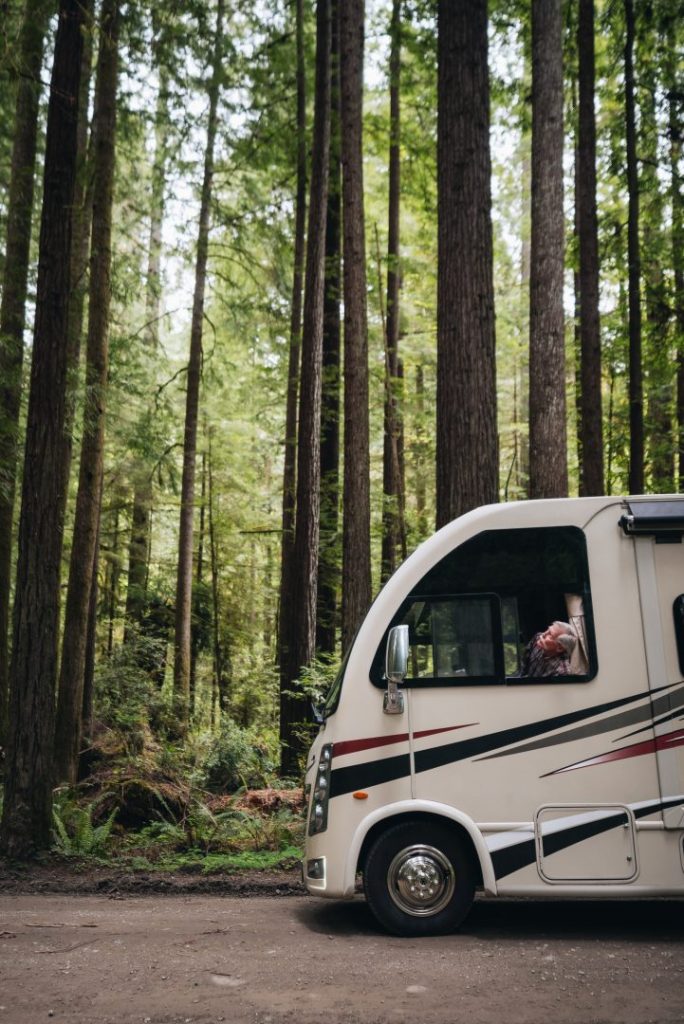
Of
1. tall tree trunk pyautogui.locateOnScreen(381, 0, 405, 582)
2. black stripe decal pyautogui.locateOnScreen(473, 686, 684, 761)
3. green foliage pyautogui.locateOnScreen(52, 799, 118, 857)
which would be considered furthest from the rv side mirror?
tall tree trunk pyautogui.locateOnScreen(381, 0, 405, 582)

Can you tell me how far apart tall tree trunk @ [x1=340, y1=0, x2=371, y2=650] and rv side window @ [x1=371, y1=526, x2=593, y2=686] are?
6639 mm

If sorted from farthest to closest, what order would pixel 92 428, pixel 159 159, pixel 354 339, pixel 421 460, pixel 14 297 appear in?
pixel 421 460 → pixel 159 159 → pixel 14 297 → pixel 92 428 → pixel 354 339

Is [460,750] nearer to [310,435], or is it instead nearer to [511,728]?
[511,728]

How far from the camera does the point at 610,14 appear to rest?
16.0 metres

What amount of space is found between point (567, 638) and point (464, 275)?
411 cm

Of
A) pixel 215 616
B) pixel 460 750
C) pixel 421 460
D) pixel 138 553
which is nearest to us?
pixel 460 750

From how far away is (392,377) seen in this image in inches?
780

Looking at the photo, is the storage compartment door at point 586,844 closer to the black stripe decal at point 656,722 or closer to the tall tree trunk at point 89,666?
the black stripe decal at point 656,722

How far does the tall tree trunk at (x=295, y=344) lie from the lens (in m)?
18.1

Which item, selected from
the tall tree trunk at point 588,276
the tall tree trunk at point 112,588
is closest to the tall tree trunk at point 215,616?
the tall tree trunk at point 112,588

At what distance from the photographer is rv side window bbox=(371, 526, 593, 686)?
239 inches

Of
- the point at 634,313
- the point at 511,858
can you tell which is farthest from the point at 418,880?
the point at 634,313

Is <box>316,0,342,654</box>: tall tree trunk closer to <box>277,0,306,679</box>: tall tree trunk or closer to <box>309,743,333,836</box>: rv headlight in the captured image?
<box>277,0,306,679</box>: tall tree trunk

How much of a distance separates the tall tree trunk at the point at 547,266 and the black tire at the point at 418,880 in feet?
21.1
